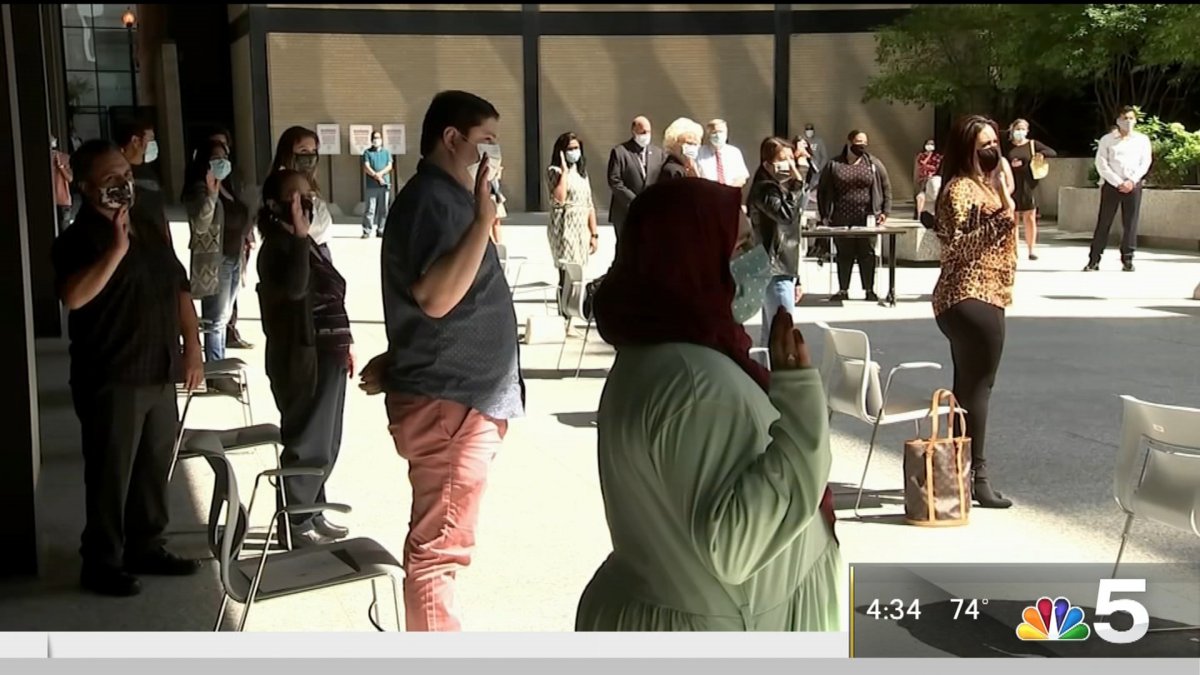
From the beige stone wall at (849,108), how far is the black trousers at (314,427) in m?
3.14

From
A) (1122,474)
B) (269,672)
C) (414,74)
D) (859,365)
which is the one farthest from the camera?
(414,74)

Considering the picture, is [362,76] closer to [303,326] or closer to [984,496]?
[303,326]

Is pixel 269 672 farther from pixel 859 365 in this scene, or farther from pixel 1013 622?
pixel 859 365

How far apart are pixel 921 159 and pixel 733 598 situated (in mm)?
6963

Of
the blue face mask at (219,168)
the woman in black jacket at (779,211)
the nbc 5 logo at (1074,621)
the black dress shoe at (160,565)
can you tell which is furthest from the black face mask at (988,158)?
the blue face mask at (219,168)

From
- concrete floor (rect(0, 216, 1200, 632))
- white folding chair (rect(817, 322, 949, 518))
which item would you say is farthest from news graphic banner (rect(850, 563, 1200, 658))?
white folding chair (rect(817, 322, 949, 518))

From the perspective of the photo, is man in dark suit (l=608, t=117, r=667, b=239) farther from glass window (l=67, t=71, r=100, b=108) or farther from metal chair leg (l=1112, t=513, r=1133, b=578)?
glass window (l=67, t=71, r=100, b=108)

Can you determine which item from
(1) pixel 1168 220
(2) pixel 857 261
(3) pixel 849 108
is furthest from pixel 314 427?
(1) pixel 1168 220

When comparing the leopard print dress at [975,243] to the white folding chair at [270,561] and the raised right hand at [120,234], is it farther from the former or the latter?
the raised right hand at [120,234]

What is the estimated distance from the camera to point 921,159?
866cm

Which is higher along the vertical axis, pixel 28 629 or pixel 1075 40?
pixel 1075 40

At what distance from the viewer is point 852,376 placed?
551cm

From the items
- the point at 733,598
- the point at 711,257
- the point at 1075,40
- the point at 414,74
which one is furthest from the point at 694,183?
the point at 414,74

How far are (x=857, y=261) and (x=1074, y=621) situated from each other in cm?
789
